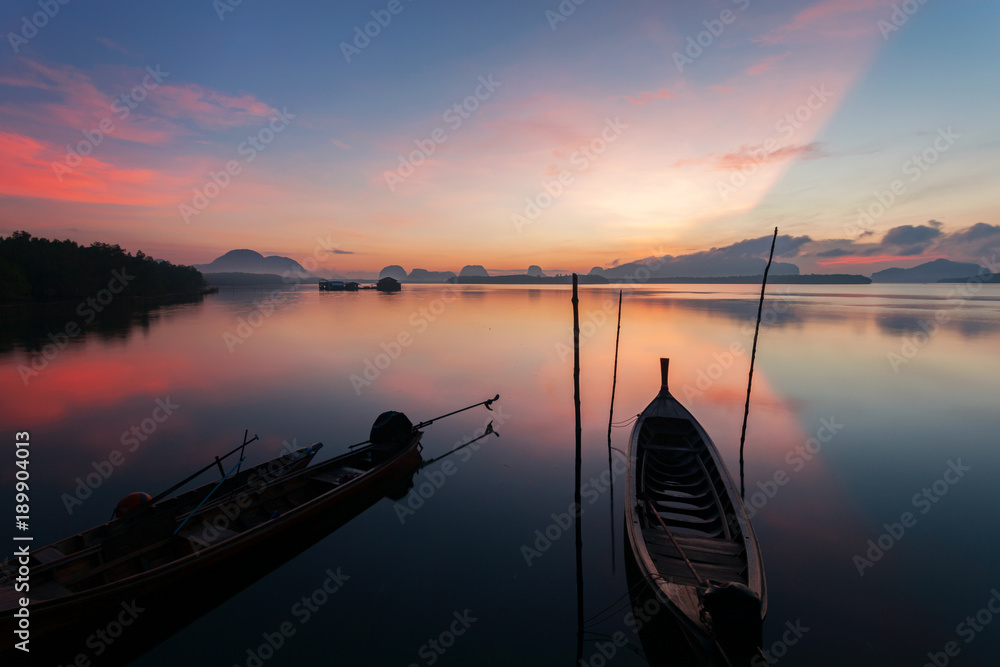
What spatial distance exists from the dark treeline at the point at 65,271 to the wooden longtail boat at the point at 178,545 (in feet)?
236

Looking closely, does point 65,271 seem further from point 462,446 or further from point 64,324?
point 462,446

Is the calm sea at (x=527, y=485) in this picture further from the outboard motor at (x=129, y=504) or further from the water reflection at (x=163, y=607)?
the outboard motor at (x=129, y=504)

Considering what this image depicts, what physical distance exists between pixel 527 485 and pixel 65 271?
3260 inches

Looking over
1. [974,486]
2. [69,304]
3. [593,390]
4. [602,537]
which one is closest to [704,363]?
[593,390]

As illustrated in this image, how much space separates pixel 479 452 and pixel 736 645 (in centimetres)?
1124

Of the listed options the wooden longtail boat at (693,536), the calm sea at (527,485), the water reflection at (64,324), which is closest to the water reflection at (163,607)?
the calm sea at (527,485)

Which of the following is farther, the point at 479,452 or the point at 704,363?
the point at 704,363

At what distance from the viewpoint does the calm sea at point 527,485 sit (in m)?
7.76

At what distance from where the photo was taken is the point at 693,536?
854 centimetres

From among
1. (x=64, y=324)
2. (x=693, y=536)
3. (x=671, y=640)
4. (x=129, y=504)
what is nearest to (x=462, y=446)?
(x=693, y=536)

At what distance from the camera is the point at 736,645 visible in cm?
542

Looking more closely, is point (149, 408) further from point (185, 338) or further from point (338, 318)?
point (338, 318)

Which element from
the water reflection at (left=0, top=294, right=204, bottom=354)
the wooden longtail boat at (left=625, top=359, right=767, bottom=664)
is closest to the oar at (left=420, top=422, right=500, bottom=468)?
the wooden longtail boat at (left=625, top=359, right=767, bottom=664)

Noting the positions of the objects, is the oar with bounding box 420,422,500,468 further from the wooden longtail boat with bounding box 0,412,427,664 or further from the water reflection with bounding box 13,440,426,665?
the water reflection with bounding box 13,440,426,665
